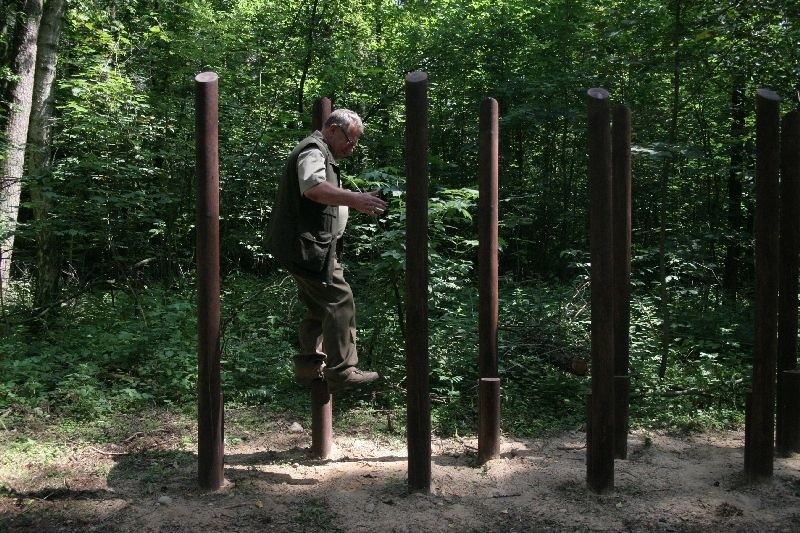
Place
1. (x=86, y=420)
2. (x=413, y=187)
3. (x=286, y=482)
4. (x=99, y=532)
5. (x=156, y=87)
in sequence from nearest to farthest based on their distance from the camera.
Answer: (x=99, y=532)
(x=413, y=187)
(x=286, y=482)
(x=86, y=420)
(x=156, y=87)

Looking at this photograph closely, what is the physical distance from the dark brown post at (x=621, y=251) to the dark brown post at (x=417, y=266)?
1.23 m

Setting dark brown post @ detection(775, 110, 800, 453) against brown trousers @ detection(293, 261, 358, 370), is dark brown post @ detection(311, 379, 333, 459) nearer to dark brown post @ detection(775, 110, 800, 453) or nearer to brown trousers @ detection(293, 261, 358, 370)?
brown trousers @ detection(293, 261, 358, 370)

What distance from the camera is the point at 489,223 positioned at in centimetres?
354

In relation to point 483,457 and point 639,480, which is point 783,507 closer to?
point 639,480

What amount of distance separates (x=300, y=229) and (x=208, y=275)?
52 centimetres

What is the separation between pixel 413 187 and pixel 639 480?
2013 mm

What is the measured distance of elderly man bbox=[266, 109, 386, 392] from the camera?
3.18 meters

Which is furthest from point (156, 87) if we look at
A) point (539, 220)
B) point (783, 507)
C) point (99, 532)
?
point (783, 507)

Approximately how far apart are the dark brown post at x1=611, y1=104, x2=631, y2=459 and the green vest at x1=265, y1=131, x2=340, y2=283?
5.42 ft

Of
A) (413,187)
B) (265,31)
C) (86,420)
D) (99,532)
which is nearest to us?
(99,532)

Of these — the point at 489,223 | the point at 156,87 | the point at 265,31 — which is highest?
the point at 265,31

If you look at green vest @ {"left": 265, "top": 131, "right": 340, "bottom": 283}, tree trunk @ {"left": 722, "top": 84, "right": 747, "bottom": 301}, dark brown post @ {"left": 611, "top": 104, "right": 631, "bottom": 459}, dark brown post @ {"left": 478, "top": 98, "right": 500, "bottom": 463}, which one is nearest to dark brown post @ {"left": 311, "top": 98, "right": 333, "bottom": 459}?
green vest @ {"left": 265, "top": 131, "right": 340, "bottom": 283}

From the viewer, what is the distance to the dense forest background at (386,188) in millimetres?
5125

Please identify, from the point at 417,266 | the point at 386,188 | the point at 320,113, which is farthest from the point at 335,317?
the point at 386,188
